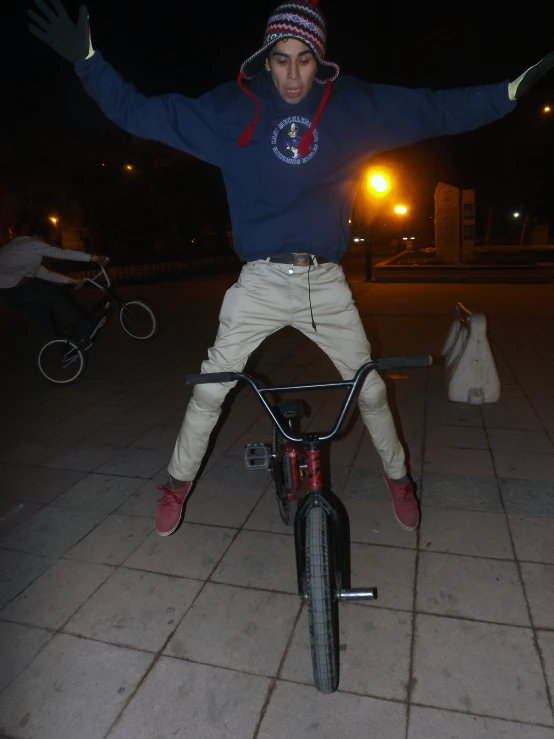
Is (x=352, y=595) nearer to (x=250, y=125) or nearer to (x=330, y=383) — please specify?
(x=330, y=383)

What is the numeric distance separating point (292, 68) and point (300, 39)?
0.41 ft

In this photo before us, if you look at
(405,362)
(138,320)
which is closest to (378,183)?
(138,320)

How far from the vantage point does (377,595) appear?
2.81m

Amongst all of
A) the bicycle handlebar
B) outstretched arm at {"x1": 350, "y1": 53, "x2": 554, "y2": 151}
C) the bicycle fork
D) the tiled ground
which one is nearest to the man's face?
outstretched arm at {"x1": 350, "y1": 53, "x2": 554, "y2": 151}

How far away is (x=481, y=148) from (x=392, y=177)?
49.9 ft

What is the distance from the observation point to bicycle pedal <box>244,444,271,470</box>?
3.04 m

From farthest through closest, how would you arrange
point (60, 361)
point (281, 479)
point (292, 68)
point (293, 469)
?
point (60, 361) < point (281, 479) < point (293, 469) < point (292, 68)

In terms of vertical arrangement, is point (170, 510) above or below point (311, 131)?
below

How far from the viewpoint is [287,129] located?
8.82ft

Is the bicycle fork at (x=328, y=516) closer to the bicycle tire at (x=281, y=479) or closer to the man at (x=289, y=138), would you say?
the bicycle tire at (x=281, y=479)

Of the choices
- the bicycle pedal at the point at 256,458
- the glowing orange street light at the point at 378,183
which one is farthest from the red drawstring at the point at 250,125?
the glowing orange street light at the point at 378,183

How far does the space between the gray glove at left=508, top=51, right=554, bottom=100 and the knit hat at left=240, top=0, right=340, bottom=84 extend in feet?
2.68

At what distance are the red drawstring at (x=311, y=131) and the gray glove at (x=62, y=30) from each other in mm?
1089

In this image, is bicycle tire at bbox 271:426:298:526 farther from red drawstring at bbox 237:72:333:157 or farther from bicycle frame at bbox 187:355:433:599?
red drawstring at bbox 237:72:333:157
